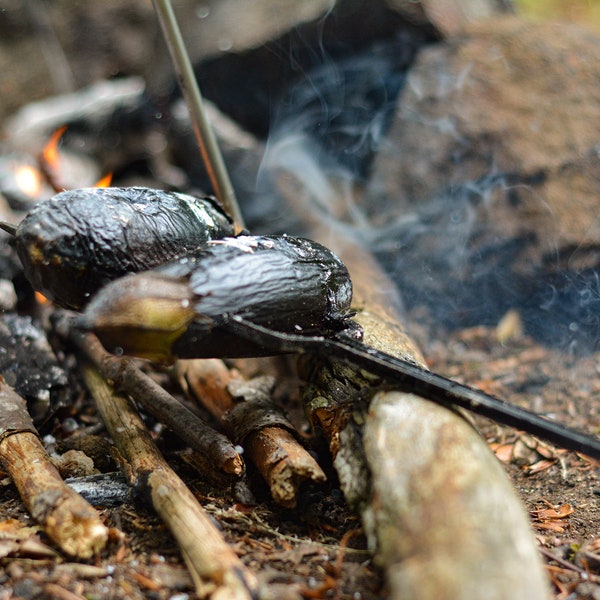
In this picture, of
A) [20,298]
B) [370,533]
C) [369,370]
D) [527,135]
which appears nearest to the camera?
[370,533]

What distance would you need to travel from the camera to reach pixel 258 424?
2.19 metres

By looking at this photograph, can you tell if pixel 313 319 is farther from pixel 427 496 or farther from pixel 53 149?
pixel 53 149

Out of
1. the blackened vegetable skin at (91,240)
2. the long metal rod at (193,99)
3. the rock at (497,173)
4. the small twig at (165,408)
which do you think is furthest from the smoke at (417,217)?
the blackened vegetable skin at (91,240)

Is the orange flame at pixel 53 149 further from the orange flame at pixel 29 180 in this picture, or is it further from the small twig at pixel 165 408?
the small twig at pixel 165 408

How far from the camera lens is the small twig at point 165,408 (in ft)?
6.71

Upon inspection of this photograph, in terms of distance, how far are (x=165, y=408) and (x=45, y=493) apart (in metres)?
0.63

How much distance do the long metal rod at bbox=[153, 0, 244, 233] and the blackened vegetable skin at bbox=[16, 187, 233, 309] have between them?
2.60 ft

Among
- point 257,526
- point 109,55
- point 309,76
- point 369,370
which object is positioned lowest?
point 257,526

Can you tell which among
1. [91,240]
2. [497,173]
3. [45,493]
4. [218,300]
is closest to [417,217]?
[497,173]

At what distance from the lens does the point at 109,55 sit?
20.6 feet

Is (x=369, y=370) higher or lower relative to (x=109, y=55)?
lower

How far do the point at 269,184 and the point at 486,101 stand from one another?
179 centimetres

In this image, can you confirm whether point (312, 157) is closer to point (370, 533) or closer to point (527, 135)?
point (527, 135)

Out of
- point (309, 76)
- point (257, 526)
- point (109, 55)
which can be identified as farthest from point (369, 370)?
point (109, 55)
